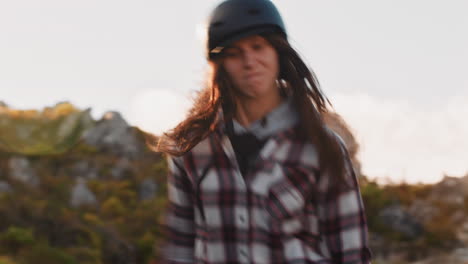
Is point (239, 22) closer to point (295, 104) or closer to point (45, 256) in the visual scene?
point (295, 104)

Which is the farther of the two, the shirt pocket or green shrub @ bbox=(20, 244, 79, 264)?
green shrub @ bbox=(20, 244, 79, 264)

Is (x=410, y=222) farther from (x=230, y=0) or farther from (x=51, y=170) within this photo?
(x=230, y=0)

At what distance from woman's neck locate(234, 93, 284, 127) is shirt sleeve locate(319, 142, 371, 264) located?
370 mm

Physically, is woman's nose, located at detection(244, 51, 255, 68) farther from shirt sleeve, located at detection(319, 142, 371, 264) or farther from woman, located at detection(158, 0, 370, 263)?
shirt sleeve, located at detection(319, 142, 371, 264)

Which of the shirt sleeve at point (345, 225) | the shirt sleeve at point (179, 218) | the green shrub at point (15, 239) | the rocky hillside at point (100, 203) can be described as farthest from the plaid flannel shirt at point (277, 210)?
the green shrub at point (15, 239)

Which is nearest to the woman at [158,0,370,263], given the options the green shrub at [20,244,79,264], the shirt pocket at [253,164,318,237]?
the shirt pocket at [253,164,318,237]

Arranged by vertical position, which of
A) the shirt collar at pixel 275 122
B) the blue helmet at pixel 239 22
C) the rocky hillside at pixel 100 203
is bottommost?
the rocky hillside at pixel 100 203

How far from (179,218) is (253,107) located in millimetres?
546

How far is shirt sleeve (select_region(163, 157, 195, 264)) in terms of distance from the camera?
234cm

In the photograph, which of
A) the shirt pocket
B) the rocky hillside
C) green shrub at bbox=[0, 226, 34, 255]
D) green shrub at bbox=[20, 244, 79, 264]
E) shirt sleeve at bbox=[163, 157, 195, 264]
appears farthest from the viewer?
the rocky hillside

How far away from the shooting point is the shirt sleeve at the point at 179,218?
2.34 m

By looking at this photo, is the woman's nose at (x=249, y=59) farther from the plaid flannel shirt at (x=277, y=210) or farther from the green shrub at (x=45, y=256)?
the green shrub at (x=45, y=256)

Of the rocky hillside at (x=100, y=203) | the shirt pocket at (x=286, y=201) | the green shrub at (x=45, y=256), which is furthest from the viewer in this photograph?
the rocky hillside at (x=100, y=203)

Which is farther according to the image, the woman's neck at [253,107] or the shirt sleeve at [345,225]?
the woman's neck at [253,107]
